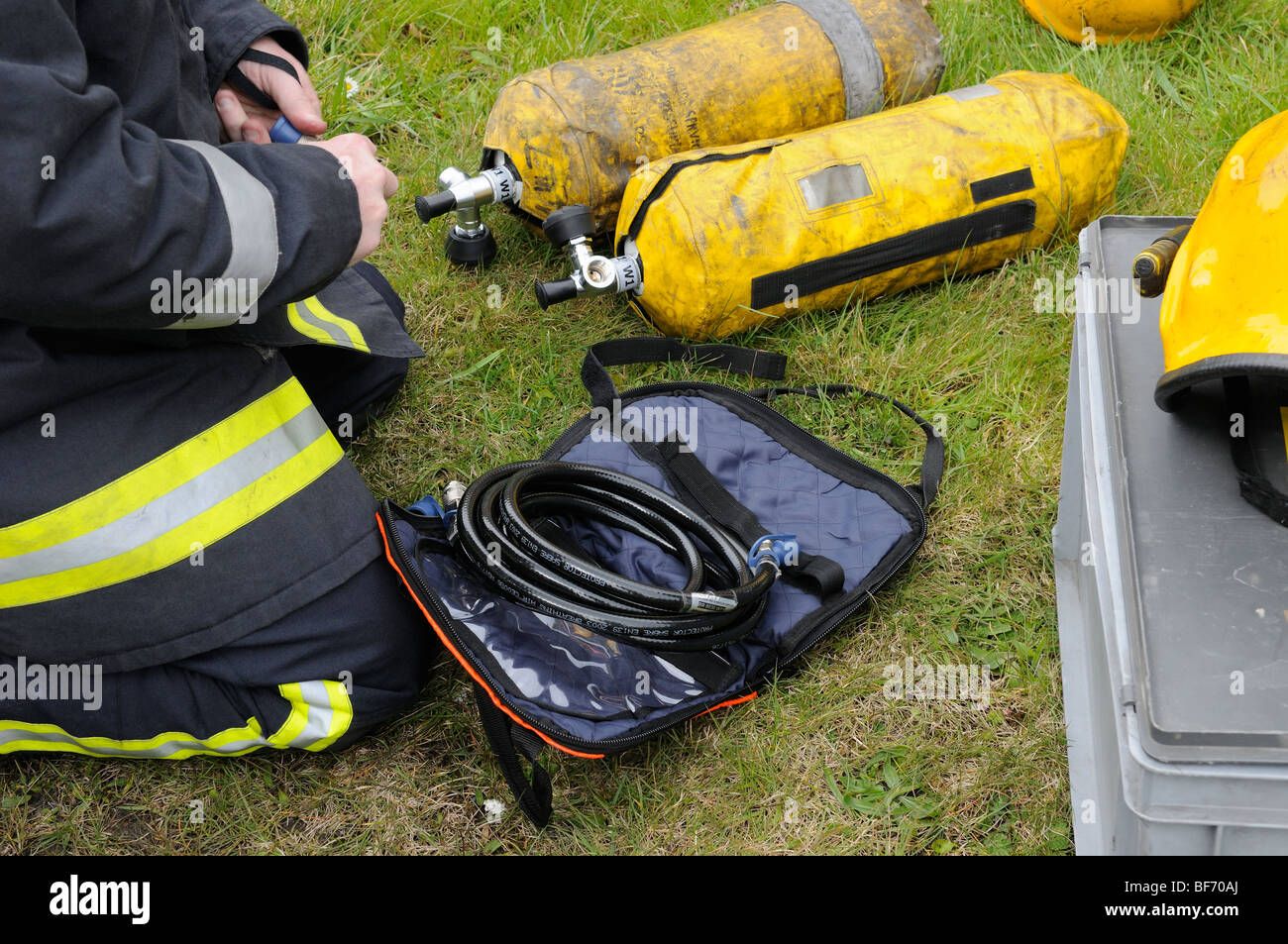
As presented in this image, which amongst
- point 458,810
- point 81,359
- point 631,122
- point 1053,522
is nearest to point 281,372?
point 81,359

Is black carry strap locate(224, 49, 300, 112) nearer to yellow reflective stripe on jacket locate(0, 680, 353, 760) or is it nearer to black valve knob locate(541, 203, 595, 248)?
black valve knob locate(541, 203, 595, 248)

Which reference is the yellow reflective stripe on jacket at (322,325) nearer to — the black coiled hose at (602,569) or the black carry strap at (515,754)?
the black coiled hose at (602,569)

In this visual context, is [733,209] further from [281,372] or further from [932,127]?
[281,372]

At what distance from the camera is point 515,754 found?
75.0 inches

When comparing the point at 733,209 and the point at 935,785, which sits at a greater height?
the point at 733,209

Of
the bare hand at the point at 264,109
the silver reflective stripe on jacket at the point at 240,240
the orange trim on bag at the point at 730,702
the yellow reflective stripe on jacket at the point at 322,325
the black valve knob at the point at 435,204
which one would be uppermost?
the bare hand at the point at 264,109

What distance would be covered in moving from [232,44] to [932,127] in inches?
63.4

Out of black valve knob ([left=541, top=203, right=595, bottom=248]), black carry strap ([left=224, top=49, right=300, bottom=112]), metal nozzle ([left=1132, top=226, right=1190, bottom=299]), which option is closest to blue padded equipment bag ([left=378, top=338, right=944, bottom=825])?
black valve knob ([left=541, top=203, right=595, bottom=248])

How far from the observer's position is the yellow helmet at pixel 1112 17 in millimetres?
3348

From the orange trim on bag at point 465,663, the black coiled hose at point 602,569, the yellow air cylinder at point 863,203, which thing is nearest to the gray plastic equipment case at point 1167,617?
the black coiled hose at point 602,569

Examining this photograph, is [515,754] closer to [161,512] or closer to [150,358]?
[161,512]

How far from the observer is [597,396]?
2.59 metres

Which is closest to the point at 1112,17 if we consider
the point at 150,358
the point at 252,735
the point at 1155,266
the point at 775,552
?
the point at 1155,266

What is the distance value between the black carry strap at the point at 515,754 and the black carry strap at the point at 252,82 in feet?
4.24
